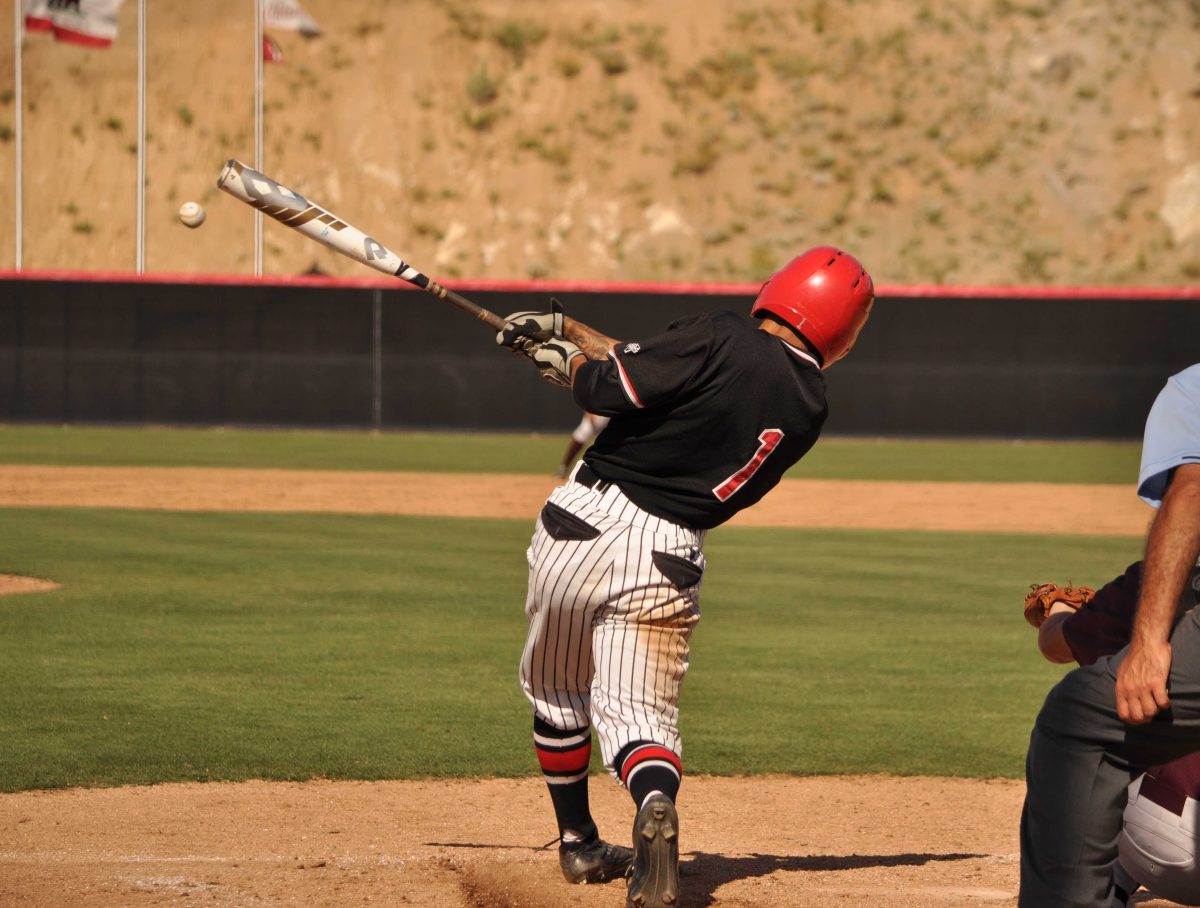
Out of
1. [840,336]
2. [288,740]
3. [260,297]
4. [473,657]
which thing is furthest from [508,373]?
[840,336]

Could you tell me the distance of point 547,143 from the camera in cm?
3728

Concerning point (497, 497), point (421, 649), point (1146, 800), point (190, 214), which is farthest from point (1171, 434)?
point (497, 497)

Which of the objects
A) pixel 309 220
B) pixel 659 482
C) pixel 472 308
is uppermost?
pixel 309 220

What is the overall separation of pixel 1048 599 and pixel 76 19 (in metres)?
27.3

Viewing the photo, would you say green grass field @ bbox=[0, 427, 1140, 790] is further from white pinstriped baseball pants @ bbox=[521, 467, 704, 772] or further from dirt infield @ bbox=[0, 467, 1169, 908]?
white pinstriped baseball pants @ bbox=[521, 467, 704, 772]

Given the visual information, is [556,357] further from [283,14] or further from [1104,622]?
[283,14]

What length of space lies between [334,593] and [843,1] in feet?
106

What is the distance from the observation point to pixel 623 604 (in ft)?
13.2

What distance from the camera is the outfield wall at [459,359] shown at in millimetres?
23938

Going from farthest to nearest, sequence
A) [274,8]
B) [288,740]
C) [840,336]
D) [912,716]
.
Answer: [274,8] → [912,716] → [288,740] → [840,336]

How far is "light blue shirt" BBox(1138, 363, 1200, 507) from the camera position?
309cm

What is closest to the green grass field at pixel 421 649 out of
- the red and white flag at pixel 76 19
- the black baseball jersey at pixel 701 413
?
the black baseball jersey at pixel 701 413

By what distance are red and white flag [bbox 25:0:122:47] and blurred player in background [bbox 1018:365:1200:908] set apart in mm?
27312

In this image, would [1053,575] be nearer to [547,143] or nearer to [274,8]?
[274,8]
